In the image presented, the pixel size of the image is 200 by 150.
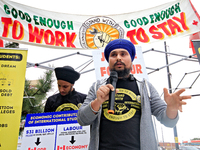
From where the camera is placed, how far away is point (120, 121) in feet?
4.08

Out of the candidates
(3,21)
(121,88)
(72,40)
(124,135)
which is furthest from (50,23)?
(124,135)

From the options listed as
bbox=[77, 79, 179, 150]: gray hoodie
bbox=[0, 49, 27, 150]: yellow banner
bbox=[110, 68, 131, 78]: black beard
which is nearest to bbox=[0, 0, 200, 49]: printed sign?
bbox=[0, 49, 27, 150]: yellow banner

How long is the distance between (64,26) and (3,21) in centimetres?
127

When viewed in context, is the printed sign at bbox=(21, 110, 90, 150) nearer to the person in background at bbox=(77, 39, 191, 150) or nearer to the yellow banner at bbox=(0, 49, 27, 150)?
the yellow banner at bbox=(0, 49, 27, 150)

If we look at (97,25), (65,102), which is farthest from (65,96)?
(97,25)

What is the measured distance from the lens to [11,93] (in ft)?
7.10

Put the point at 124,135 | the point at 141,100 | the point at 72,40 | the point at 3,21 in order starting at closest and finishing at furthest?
the point at 124,135 < the point at 141,100 < the point at 3,21 < the point at 72,40

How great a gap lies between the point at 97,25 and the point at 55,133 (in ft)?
8.75

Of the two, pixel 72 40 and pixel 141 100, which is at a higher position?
pixel 72 40

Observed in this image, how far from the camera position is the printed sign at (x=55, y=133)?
202 centimetres

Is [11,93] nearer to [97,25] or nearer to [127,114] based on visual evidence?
[127,114]

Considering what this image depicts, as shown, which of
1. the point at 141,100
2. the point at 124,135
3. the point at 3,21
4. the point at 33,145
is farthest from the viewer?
the point at 3,21

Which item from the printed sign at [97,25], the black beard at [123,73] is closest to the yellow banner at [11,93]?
the printed sign at [97,25]

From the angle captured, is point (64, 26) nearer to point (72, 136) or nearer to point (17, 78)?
point (17, 78)
